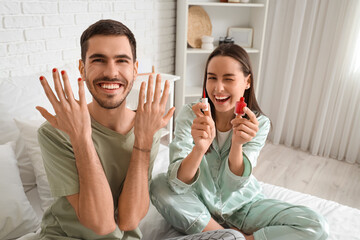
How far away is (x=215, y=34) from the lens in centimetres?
297

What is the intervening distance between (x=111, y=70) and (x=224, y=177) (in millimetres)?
637

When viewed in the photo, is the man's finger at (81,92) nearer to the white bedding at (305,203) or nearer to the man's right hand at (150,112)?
the man's right hand at (150,112)

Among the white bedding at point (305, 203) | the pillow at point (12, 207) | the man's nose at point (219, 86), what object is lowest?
the white bedding at point (305, 203)

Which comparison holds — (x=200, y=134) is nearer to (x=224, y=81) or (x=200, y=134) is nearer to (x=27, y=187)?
(x=224, y=81)

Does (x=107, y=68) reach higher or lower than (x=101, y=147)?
higher

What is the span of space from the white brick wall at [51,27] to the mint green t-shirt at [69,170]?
790 mm

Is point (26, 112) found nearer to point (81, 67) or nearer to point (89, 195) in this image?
point (81, 67)

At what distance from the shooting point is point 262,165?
262 centimetres

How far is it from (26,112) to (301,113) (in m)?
2.41

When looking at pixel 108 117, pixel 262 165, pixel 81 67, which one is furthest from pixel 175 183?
pixel 262 165

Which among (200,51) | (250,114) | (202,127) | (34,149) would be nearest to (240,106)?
Result: (250,114)

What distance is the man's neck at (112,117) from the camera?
980 mm

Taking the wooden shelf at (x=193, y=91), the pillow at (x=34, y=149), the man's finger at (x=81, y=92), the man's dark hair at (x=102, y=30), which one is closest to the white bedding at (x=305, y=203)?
the pillow at (x=34, y=149)

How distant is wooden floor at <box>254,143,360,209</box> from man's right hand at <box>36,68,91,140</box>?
189cm
